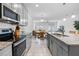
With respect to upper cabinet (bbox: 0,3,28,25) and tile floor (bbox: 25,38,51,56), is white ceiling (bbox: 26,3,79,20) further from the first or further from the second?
tile floor (bbox: 25,38,51,56)

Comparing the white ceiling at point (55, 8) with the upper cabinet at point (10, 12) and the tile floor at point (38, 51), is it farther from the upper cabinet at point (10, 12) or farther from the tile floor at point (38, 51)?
the tile floor at point (38, 51)

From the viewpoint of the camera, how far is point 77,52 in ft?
5.95

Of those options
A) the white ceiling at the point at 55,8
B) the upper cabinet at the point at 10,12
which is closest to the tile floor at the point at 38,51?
the upper cabinet at the point at 10,12

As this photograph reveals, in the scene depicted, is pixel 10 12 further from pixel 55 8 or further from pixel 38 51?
pixel 55 8

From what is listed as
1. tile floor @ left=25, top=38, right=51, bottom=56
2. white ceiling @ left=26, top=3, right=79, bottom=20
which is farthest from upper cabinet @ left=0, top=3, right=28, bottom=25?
white ceiling @ left=26, top=3, right=79, bottom=20

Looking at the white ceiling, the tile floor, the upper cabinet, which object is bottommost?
the tile floor

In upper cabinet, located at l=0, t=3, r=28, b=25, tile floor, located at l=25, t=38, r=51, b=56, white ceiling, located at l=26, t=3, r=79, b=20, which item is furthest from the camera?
white ceiling, located at l=26, t=3, r=79, b=20

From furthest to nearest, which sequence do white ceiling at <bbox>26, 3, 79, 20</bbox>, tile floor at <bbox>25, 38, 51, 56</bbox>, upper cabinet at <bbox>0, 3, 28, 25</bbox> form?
white ceiling at <bbox>26, 3, 79, 20</bbox>, tile floor at <bbox>25, 38, 51, 56</bbox>, upper cabinet at <bbox>0, 3, 28, 25</bbox>

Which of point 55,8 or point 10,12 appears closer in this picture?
point 10,12

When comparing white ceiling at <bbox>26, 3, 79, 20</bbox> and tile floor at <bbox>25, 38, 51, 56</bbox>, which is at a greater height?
white ceiling at <bbox>26, 3, 79, 20</bbox>

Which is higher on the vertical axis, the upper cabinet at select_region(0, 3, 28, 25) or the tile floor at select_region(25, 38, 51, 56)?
→ the upper cabinet at select_region(0, 3, 28, 25)

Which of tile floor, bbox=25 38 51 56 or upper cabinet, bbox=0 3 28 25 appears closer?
upper cabinet, bbox=0 3 28 25

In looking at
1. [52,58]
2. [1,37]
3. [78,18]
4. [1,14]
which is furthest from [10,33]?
[78,18]

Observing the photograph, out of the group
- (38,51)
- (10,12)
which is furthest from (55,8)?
(10,12)
